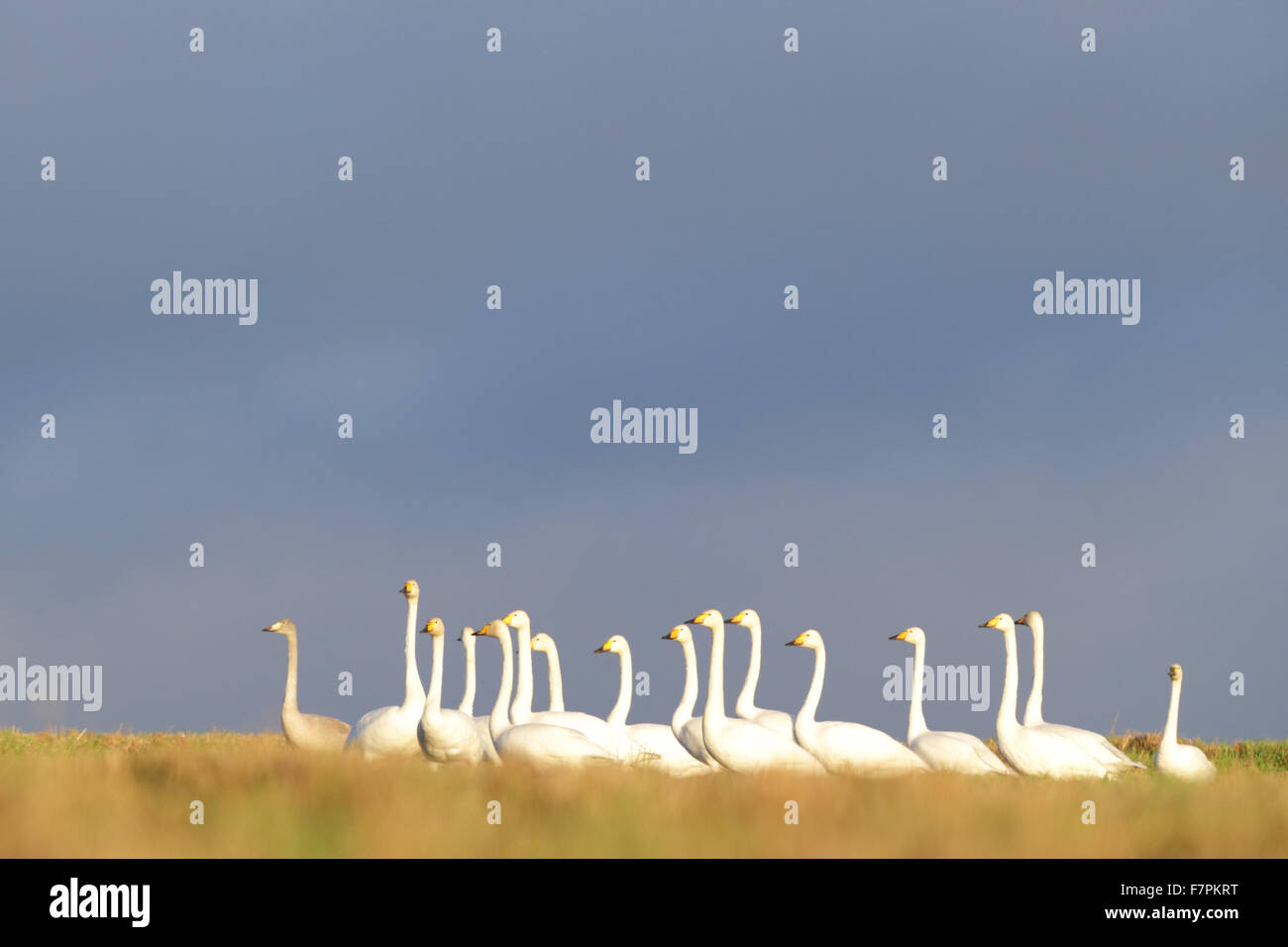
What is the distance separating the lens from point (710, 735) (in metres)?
18.9

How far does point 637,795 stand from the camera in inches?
569

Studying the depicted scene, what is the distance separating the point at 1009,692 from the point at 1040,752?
185cm

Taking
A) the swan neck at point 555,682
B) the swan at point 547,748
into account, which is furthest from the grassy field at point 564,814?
the swan neck at point 555,682

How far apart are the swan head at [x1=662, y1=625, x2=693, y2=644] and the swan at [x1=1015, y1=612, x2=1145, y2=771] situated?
5776 millimetres

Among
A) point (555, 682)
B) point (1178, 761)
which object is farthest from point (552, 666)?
point (1178, 761)

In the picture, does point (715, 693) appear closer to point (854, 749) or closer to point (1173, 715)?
point (854, 749)

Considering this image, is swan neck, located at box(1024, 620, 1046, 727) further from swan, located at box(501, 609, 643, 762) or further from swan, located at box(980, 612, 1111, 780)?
swan, located at box(501, 609, 643, 762)

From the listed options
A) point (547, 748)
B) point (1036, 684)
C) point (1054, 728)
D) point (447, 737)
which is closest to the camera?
point (547, 748)

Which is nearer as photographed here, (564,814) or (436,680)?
(564,814)

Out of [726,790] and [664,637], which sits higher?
[664,637]
